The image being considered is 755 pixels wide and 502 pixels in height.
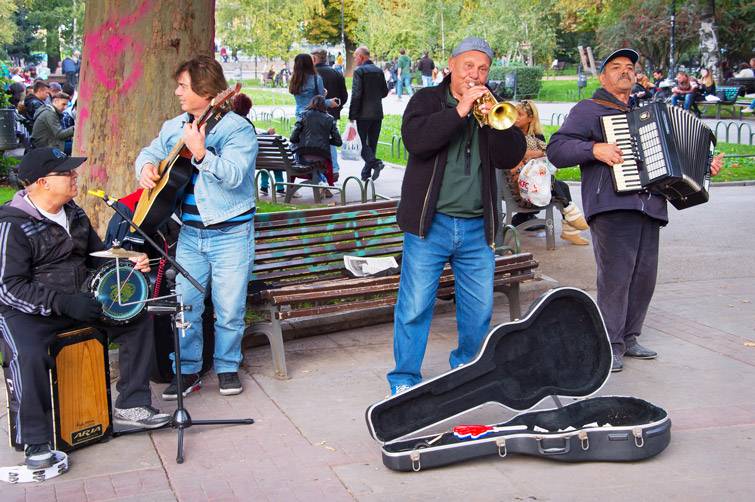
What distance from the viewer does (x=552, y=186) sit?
9656mm

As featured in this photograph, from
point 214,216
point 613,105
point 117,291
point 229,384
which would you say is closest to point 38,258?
point 117,291

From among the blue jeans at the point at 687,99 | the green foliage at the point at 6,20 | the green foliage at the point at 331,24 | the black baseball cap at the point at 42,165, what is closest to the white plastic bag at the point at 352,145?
the black baseball cap at the point at 42,165

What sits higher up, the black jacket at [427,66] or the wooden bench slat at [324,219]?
the black jacket at [427,66]

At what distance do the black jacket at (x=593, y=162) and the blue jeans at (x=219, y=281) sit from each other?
1945 millimetres

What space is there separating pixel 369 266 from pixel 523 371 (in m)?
2.17

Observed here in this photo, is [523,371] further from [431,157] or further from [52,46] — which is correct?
[52,46]

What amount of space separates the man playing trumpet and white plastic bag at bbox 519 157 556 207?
3845mm

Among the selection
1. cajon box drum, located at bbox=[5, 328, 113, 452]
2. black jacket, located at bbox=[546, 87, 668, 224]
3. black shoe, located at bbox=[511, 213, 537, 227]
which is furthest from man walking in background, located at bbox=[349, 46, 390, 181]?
cajon box drum, located at bbox=[5, 328, 113, 452]

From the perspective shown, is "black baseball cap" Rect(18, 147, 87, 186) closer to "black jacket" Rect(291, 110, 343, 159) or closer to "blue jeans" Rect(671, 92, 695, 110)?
"black jacket" Rect(291, 110, 343, 159)

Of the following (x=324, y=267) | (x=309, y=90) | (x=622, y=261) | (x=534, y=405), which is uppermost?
(x=309, y=90)

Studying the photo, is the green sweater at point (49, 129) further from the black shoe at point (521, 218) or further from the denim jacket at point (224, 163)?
the denim jacket at point (224, 163)

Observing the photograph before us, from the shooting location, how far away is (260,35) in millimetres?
44250

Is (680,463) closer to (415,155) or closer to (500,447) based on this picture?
(500,447)

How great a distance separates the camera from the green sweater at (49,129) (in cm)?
1342
